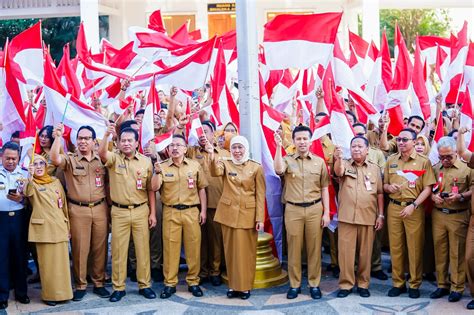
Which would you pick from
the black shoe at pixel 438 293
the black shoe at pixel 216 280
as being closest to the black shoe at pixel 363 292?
the black shoe at pixel 438 293

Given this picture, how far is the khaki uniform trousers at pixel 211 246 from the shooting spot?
7.94 meters

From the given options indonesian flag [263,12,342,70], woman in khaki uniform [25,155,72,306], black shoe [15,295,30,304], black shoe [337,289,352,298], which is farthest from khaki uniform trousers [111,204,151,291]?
indonesian flag [263,12,342,70]

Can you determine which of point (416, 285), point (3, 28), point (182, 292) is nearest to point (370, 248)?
point (416, 285)

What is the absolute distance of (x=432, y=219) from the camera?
23.7 ft

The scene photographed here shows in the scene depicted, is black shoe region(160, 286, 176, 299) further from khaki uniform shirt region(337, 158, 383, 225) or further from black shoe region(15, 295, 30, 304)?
Answer: khaki uniform shirt region(337, 158, 383, 225)

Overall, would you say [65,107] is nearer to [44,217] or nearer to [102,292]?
[44,217]

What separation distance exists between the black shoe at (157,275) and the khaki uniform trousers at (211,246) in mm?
509

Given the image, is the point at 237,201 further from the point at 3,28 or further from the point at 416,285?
the point at 3,28

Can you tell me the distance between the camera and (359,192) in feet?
23.8

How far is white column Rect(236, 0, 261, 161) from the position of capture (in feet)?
25.3

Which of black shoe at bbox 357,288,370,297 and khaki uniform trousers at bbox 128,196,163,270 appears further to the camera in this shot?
khaki uniform trousers at bbox 128,196,163,270

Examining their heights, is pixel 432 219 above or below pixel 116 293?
above

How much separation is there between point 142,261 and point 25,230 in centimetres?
130

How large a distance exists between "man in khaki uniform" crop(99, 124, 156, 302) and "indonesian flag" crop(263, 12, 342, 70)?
214 cm
